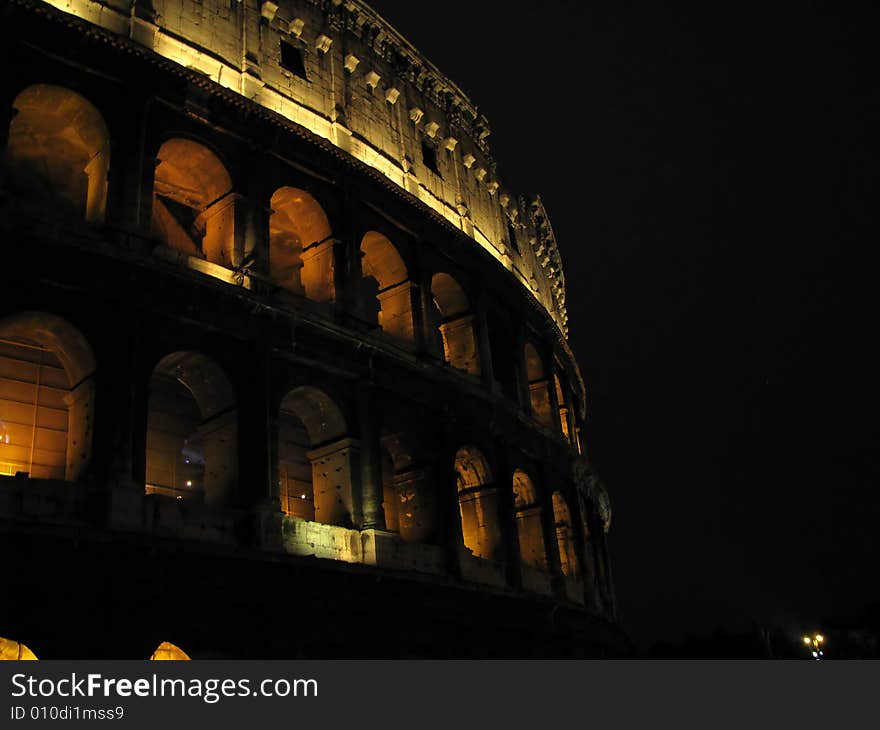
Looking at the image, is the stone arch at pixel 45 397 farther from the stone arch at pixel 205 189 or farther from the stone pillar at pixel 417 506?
the stone pillar at pixel 417 506

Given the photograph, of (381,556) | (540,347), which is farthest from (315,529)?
(540,347)

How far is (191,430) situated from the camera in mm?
14844

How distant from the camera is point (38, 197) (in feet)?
47.5

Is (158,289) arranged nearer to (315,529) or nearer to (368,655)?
(315,529)

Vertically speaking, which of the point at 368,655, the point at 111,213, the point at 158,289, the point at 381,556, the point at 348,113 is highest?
the point at 348,113

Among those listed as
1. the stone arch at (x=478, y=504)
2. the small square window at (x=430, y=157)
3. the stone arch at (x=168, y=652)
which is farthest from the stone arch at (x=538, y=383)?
the stone arch at (x=168, y=652)

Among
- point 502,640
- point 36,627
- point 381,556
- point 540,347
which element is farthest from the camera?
point 540,347

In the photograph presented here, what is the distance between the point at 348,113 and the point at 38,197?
18.7 feet

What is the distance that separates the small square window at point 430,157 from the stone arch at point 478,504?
246 inches

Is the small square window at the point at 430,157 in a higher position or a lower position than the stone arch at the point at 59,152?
higher

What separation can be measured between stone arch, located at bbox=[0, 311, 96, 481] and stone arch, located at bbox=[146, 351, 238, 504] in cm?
104

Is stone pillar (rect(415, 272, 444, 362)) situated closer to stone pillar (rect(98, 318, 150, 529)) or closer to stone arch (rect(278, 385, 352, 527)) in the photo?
stone arch (rect(278, 385, 352, 527))

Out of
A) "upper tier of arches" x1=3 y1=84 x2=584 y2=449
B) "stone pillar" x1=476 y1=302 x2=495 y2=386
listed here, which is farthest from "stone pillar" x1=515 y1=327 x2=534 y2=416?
"stone pillar" x1=476 y1=302 x2=495 y2=386

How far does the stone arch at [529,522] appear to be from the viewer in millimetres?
18625
